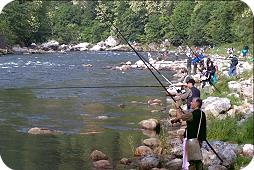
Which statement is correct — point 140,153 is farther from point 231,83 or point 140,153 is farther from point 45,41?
point 45,41

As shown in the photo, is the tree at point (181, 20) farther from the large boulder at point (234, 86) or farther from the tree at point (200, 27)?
the large boulder at point (234, 86)

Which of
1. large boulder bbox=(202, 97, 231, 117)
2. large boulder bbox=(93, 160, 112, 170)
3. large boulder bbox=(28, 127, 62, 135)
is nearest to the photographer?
large boulder bbox=(93, 160, 112, 170)

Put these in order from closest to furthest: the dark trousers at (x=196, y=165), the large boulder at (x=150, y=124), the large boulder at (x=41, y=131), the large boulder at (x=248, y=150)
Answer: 1. the dark trousers at (x=196, y=165)
2. the large boulder at (x=248, y=150)
3. the large boulder at (x=41, y=131)
4. the large boulder at (x=150, y=124)

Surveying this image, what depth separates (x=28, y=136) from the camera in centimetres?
752

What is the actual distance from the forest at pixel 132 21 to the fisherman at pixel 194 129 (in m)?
1.59

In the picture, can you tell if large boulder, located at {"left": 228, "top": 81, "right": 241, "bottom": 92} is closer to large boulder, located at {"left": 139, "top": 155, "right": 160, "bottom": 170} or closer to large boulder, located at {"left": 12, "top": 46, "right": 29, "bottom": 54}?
large boulder, located at {"left": 139, "top": 155, "right": 160, "bottom": 170}

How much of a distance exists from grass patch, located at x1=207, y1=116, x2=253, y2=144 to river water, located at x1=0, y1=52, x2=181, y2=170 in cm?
119

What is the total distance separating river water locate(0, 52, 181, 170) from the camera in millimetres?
6465

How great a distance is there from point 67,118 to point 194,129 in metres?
5.46

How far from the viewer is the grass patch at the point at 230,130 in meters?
6.08

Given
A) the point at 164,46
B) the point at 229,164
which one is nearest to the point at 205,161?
the point at 229,164

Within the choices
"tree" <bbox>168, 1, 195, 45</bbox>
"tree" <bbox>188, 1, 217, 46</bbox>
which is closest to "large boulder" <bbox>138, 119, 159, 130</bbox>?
"tree" <bbox>168, 1, 195, 45</bbox>

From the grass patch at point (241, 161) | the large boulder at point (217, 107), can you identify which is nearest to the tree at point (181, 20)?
the large boulder at point (217, 107)

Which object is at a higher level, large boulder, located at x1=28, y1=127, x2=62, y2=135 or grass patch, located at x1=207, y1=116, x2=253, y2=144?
grass patch, located at x1=207, y1=116, x2=253, y2=144
